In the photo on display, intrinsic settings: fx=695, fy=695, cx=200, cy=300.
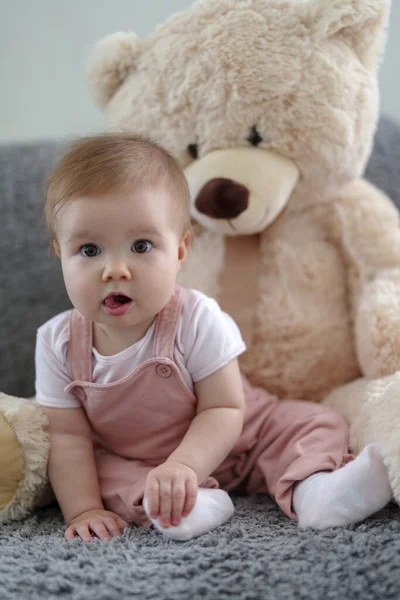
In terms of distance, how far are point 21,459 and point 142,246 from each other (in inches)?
12.6

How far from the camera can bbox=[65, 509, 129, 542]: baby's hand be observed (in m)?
0.82

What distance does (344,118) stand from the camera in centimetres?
100

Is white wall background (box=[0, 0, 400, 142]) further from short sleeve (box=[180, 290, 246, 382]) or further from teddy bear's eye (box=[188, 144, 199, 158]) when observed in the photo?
short sleeve (box=[180, 290, 246, 382])

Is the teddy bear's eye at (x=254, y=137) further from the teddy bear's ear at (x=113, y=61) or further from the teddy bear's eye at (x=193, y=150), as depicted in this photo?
the teddy bear's ear at (x=113, y=61)

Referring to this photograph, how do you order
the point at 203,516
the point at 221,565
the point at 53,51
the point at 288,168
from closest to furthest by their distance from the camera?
the point at 221,565
the point at 203,516
the point at 288,168
the point at 53,51

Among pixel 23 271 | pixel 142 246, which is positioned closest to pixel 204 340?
pixel 142 246

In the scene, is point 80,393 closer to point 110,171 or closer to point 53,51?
point 110,171

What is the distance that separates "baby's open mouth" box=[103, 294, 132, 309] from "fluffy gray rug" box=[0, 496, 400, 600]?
10.6 inches

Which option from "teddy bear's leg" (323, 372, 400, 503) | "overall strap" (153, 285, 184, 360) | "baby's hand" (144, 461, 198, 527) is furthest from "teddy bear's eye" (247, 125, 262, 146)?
"baby's hand" (144, 461, 198, 527)

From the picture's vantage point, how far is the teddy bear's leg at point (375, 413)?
79cm

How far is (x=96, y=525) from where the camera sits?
838mm

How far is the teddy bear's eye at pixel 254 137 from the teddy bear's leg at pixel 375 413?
15.0 inches

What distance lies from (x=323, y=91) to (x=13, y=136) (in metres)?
0.86

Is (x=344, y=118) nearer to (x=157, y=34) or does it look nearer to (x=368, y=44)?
(x=368, y=44)
